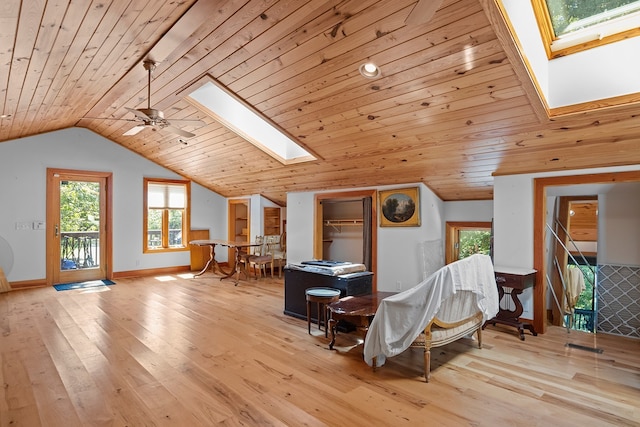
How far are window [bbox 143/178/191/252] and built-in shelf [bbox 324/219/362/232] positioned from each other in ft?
10.9

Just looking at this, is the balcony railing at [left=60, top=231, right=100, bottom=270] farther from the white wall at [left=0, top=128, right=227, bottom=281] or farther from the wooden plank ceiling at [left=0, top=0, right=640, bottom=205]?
the wooden plank ceiling at [left=0, top=0, right=640, bottom=205]

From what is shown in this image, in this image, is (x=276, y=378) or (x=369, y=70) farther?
(x=369, y=70)

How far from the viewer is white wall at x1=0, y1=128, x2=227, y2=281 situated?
240 inches

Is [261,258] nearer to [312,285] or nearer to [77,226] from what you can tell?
[312,285]

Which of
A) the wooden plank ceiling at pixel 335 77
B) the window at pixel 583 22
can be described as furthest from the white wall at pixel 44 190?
the window at pixel 583 22

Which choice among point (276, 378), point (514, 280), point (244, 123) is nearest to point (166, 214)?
point (244, 123)

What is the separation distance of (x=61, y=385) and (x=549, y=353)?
4.16m

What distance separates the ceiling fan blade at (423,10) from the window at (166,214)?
720 centimetres

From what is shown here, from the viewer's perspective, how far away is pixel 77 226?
6.86 metres

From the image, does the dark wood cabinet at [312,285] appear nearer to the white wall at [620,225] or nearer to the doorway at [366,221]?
the doorway at [366,221]

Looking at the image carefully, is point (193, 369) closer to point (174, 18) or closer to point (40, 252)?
point (174, 18)

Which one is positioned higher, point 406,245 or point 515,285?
point 406,245

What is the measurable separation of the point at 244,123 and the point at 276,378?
3.70 meters

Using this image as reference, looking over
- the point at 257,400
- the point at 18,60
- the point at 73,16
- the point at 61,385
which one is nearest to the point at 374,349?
the point at 257,400
